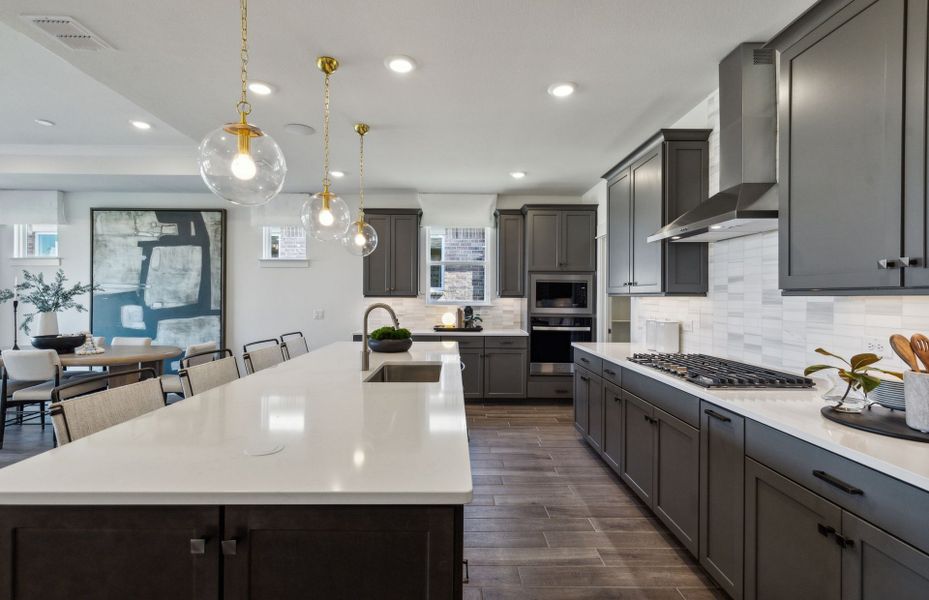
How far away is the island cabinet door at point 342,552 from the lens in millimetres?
935

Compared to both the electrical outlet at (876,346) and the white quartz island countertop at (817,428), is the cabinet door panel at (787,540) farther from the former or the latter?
the electrical outlet at (876,346)

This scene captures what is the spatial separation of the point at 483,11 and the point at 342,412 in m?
1.93

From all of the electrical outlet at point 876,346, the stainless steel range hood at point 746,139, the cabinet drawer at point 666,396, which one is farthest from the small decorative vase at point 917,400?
the stainless steel range hood at point 746,139

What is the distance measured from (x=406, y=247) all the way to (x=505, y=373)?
6.73 ft

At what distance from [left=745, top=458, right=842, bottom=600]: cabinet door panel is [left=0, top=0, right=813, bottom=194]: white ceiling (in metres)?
2.09

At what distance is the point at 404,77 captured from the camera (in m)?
→ 2.67

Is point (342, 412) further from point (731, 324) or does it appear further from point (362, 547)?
point (731, 324)

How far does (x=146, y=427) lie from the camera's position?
4.32 ft

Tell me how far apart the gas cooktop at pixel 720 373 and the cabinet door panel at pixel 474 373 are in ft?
8.78

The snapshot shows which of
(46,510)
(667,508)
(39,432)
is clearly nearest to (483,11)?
(46,510)

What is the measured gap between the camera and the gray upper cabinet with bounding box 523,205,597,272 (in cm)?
538

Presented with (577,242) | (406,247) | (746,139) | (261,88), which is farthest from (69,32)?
(577,242)

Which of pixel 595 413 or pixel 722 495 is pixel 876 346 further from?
pixel 595 413

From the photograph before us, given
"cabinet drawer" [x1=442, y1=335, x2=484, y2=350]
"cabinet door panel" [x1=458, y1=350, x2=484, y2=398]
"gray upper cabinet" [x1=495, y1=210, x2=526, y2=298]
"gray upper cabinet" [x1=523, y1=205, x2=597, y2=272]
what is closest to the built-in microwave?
"gray upper cabinet" [x1=523, y1=205, x2=597, y2=272]
